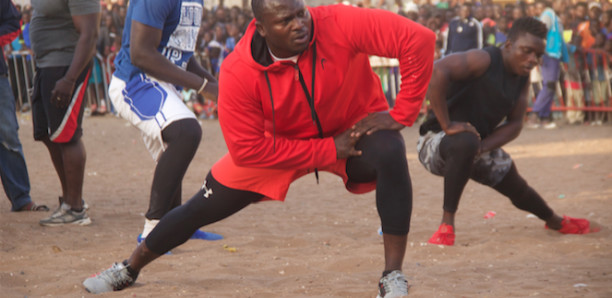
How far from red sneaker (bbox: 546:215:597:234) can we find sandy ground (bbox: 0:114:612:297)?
9cm

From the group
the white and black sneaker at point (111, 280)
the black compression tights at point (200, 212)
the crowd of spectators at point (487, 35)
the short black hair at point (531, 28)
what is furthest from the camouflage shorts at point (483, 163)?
the crowd of spectators at point (487, 35)

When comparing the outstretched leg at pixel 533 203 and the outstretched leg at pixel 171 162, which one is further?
the outstretched leg at pixel 533 203

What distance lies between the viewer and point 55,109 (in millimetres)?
5891

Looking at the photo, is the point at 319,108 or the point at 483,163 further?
the point at 483,163

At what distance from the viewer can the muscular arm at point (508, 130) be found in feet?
17.5

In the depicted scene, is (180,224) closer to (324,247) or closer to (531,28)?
(324,247)

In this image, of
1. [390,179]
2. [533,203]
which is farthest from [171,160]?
[533,203]

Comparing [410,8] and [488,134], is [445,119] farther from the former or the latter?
[410,8]

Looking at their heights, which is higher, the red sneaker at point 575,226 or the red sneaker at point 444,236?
the red sneaker at point 444,236

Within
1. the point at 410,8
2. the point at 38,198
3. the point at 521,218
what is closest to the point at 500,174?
the point at 521,218

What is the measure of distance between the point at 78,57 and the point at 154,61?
119cm

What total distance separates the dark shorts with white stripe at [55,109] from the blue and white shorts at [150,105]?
852mm

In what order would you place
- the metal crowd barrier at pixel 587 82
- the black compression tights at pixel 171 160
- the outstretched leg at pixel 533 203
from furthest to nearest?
the metal crowd barrier at pixel 587 82
the outstretched leg at pixel 533 203
the black compression tights at pixel 171 160

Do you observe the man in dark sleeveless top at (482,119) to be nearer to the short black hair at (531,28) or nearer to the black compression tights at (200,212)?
the short black hair at (531,28)
